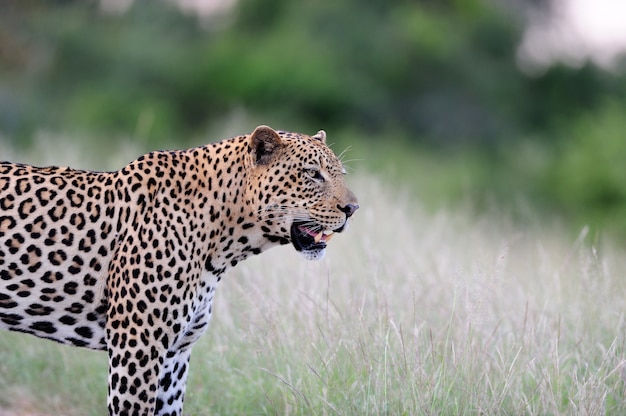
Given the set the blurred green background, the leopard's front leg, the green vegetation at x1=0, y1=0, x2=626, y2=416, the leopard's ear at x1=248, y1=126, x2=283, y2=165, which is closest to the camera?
the leopard's front leg

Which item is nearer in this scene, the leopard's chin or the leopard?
the leopard

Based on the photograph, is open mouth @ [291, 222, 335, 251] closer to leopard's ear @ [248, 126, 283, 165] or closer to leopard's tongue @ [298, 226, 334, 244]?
leopard's tongue @ [298, 226, 334, 244]

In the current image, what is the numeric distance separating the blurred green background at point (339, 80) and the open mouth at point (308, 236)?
2094cm

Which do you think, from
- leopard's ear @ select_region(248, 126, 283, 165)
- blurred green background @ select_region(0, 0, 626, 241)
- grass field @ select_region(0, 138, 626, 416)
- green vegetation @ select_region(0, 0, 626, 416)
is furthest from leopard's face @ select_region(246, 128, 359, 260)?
blurred green background @ select_region(0, 0, 626, 241)

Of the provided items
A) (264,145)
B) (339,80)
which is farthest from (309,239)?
(339,80)

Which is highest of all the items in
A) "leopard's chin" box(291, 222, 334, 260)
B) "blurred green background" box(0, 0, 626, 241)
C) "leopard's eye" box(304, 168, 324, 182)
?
"blurred green background" box(0, 0, 626, 241)

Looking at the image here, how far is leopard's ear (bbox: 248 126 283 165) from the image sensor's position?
5.95 m

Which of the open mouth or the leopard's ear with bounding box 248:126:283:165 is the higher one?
the leopard's ear with bounding box 248:126:283:165

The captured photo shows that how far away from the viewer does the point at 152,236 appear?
586 centimetres

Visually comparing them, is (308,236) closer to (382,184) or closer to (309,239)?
(309,239)

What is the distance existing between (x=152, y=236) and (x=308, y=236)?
2.84 ft

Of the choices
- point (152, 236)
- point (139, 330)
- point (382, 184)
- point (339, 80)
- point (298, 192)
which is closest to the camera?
point (139, 330)

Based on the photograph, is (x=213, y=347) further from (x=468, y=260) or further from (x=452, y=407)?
(x=468, y=260)

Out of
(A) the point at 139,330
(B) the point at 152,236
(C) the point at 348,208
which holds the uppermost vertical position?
(C) the point at 348,208
